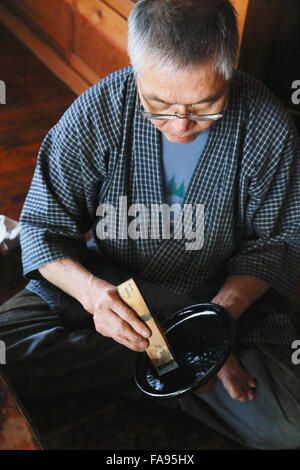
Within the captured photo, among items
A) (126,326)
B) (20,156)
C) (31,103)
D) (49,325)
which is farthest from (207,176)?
(31,103)

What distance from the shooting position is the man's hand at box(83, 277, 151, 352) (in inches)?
44.0

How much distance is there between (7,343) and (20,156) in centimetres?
143

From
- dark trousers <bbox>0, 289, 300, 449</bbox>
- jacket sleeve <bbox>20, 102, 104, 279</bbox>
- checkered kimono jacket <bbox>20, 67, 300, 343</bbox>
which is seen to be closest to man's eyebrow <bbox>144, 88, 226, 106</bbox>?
checkered kimono jacket <bbox>20, 67, 300, 343</bbox>

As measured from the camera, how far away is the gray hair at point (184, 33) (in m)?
0.98

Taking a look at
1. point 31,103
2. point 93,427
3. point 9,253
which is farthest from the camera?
point 31,103

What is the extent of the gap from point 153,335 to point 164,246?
360mm

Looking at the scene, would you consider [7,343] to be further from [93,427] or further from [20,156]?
[20,156]

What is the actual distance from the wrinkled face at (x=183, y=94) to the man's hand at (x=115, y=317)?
0.40 meters

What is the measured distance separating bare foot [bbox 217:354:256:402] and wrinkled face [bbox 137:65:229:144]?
616mm

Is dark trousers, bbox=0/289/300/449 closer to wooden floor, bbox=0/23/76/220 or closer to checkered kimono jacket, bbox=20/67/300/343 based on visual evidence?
checkered kimono jacket, bbox=20/67/300/343

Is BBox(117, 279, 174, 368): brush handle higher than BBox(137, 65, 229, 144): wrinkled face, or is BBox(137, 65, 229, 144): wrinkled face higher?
BBox(137, 65, 229, 144): wrinkled face

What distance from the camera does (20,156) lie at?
8.57 feet

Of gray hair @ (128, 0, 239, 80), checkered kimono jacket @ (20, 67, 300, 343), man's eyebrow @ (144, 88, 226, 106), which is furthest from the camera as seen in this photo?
checkered kimono jacket @ (20, 67, 300, 343)

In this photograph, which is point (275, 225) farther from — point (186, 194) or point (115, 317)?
point (115, 317)
